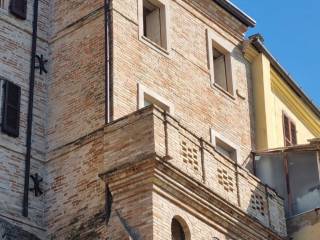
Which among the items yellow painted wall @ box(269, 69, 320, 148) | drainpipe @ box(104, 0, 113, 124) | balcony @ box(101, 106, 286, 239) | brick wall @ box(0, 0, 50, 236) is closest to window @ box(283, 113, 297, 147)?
yellow painted wall @ box(269, 69, 320, 148)

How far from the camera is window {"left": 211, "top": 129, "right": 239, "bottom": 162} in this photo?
1015 inches

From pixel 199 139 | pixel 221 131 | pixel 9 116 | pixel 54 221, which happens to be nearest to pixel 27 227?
pixel 54 221

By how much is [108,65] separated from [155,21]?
3.27m

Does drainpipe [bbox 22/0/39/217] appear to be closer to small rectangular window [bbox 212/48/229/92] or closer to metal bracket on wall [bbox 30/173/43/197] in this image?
metal bracket on wall [bbox 30/173/43/197]

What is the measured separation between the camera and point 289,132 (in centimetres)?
3034

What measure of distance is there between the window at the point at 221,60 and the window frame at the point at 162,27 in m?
1.90

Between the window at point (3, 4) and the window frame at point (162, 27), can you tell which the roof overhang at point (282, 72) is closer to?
the window frame at point (162, 27)

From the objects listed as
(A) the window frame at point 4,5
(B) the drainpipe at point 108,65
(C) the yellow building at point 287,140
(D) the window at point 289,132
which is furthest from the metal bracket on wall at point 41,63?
(D) the window at point 289,132

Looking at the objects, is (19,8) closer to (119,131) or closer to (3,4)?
(3,4)

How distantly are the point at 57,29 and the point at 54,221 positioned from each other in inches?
208

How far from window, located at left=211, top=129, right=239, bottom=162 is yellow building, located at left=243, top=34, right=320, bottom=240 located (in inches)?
33.3

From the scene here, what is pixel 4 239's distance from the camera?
21.2 meters

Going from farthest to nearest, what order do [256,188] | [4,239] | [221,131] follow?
1. [221,131]
2. [256,188]
3. [4,239]

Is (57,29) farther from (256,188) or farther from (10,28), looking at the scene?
(256,188)
